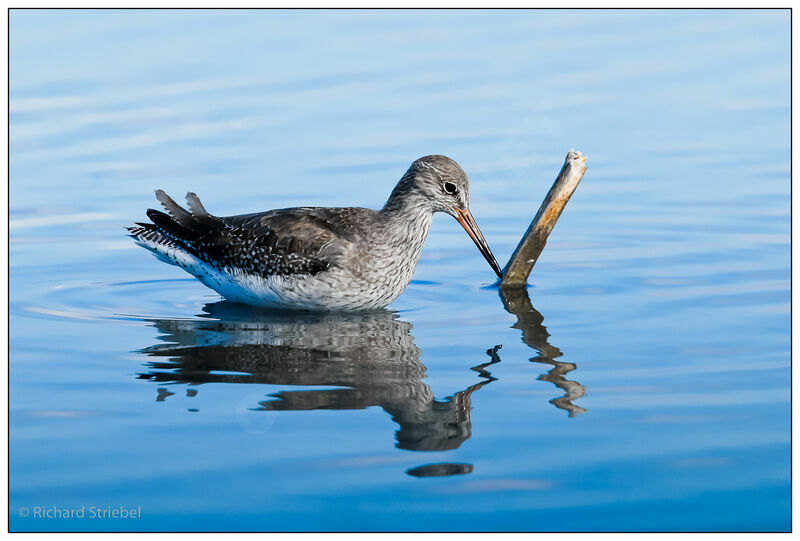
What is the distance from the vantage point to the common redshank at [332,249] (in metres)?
10.7

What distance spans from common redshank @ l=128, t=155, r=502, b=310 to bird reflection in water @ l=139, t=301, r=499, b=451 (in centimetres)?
22

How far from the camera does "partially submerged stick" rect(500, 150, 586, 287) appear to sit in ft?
38.2

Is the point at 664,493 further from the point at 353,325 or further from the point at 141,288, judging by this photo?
the point at 141,288

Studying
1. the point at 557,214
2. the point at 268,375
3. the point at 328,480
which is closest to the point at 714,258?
the point at 557,214

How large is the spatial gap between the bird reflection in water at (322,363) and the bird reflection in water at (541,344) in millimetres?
464

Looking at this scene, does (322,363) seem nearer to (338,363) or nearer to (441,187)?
(338,363)

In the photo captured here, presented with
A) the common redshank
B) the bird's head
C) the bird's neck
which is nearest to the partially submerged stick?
the common redshank

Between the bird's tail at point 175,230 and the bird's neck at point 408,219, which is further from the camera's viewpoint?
the bird's tail at point 175,230

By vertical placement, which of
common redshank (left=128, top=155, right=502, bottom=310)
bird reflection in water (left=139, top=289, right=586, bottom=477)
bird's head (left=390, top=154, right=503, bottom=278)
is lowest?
bird reflection in water (left=139, top=289, right=586, bottom=477)

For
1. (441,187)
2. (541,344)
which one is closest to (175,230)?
(441,187)

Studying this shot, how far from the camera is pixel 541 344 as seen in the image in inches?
375
